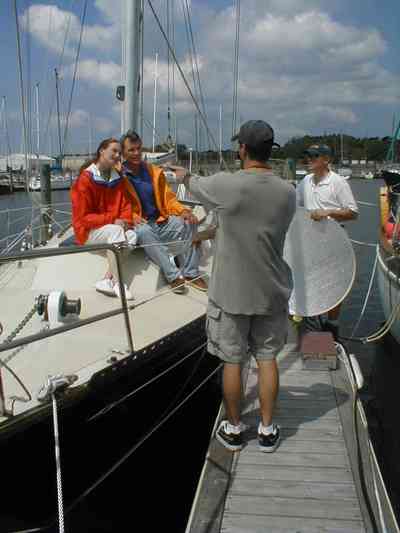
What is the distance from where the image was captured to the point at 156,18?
650 centimetres

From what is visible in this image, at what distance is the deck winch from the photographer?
12.3ft

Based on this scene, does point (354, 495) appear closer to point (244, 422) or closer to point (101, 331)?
point (244, 422)

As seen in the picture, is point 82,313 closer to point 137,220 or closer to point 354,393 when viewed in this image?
point 137,220

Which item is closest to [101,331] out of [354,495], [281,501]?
[281,501]

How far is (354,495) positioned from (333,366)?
1823 mm

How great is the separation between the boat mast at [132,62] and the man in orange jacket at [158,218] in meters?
1.12

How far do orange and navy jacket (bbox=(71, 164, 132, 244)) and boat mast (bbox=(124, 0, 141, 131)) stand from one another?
1437 millimetres

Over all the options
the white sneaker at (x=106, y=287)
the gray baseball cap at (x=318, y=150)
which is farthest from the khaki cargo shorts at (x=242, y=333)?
the gray baseball cap at (x=318, y=150)

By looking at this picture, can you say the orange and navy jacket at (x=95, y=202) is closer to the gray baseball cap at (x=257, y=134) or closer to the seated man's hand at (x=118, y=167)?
the seated man's hand at (x=118, y=167)

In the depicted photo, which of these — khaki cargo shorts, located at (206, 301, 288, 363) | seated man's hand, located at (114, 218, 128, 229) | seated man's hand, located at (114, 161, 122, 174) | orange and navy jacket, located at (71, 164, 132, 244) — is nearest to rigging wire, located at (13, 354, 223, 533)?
khaki cargo shorts, located at (206, 301, 288, 363)

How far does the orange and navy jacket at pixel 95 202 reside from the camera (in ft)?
16.1

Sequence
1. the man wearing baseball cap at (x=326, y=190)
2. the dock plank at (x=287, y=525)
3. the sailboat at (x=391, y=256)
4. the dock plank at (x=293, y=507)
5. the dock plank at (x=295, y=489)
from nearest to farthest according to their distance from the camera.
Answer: the dock plank at (x=287, y=525) < the dock plank at (x=293, y=507) < the dock plank at (x=295, y=489) < the man wearing baseball cap at (x=326, y=190) < the sailboat at (x=391, y=256)

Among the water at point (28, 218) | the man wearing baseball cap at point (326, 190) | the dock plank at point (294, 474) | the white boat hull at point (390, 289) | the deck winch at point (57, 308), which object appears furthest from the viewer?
the water at point (28, 218)

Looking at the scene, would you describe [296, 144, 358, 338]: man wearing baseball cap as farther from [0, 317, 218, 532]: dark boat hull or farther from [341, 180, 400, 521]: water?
[341, 180, 400, 521]: water
